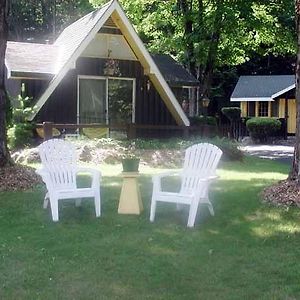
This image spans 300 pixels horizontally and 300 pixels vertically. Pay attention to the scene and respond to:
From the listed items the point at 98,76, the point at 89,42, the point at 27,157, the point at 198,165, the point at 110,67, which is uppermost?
the point at 89,42

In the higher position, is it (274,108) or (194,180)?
(274,108)

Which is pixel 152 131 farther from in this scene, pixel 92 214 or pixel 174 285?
pixel 174 285

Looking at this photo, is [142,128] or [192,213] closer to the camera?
[192,213]

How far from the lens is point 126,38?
16578mm

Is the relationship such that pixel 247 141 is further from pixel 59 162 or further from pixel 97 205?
pixel 97 205

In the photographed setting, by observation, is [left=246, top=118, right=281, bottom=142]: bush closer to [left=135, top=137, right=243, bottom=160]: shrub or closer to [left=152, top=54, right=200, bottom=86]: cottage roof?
[left=152, top=54, right=200, bottom=86]: cottage roof

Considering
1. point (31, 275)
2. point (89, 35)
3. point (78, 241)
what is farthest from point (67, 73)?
point (31, 275)

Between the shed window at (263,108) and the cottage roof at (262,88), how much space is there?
0.84 m

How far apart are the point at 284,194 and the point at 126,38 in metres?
10.2

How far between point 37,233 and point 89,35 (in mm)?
10232

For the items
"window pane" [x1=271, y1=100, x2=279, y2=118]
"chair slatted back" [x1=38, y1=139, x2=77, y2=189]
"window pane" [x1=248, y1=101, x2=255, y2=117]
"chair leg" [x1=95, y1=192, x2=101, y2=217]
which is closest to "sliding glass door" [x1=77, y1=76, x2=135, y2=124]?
"chair slatted back" [x1=38, y1=139, x2=77, y2=189]

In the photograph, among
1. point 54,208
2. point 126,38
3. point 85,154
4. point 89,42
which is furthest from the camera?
point 126,38

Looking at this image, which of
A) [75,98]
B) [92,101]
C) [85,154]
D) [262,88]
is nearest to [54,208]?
[85,154]

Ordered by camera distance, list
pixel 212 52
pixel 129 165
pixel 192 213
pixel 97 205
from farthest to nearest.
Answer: pixel 212 52 < pixel 129 165 < pixel 97 205 < pixel 192 213
